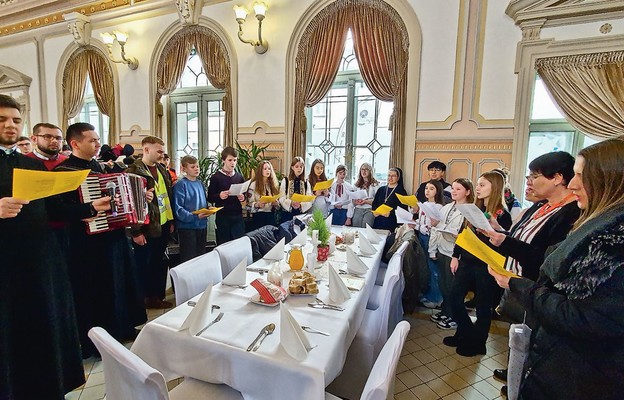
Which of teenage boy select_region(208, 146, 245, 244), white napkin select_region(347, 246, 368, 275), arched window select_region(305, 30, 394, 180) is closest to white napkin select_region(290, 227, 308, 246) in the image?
white napkin select_region(347, 246, 368, 275)

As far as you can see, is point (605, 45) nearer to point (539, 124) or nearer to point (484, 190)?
point (539, 124)

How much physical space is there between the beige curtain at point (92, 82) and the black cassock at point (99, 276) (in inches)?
187

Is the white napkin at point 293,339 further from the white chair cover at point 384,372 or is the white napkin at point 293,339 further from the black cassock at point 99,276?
the black cassock at point 99,276

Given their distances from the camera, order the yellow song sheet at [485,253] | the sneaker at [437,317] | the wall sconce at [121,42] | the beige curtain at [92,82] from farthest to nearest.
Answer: the beige curtain at [92,82] → the wall sconce at [121,42] → the sneaker at [437,317] → the yellow song sheet at [485,253]

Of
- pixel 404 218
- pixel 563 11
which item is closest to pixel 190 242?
pixel 404 218

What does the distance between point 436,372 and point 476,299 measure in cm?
61

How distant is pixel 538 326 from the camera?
1219mm

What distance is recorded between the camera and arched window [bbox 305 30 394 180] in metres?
4.70

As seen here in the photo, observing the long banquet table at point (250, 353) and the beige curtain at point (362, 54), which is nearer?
the long banquet table at point (250, 353)

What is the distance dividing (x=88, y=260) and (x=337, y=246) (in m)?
1.86

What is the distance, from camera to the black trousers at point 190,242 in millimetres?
3262

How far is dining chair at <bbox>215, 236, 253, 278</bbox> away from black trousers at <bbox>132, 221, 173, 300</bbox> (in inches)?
35.3

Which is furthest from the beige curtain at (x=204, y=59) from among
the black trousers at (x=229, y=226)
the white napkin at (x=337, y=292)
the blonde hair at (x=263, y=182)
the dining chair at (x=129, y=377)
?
the dining chair at (x=129, y=377)

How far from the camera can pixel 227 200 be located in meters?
3.51
